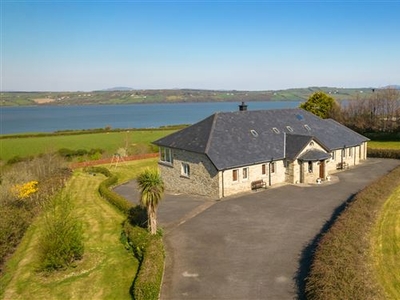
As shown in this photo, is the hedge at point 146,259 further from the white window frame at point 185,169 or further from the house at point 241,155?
the house at point 241,155

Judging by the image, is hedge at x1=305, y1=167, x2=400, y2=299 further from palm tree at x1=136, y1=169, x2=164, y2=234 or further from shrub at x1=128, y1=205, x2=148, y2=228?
shrub at x1=128, y1=205, x2=148, y2=228

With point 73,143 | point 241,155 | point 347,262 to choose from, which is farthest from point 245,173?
point 73,143

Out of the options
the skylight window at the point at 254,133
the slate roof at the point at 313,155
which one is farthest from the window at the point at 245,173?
the slate roof at the point at 313,155

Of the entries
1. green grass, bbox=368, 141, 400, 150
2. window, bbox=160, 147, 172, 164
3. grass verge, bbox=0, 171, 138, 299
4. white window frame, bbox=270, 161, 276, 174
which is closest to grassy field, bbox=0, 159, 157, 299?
grass verge, bbox=0, 171, 138, 299

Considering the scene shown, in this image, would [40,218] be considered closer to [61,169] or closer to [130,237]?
[130,237]

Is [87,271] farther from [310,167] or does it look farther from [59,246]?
[310,167]

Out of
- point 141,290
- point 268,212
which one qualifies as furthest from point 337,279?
point 268,212
